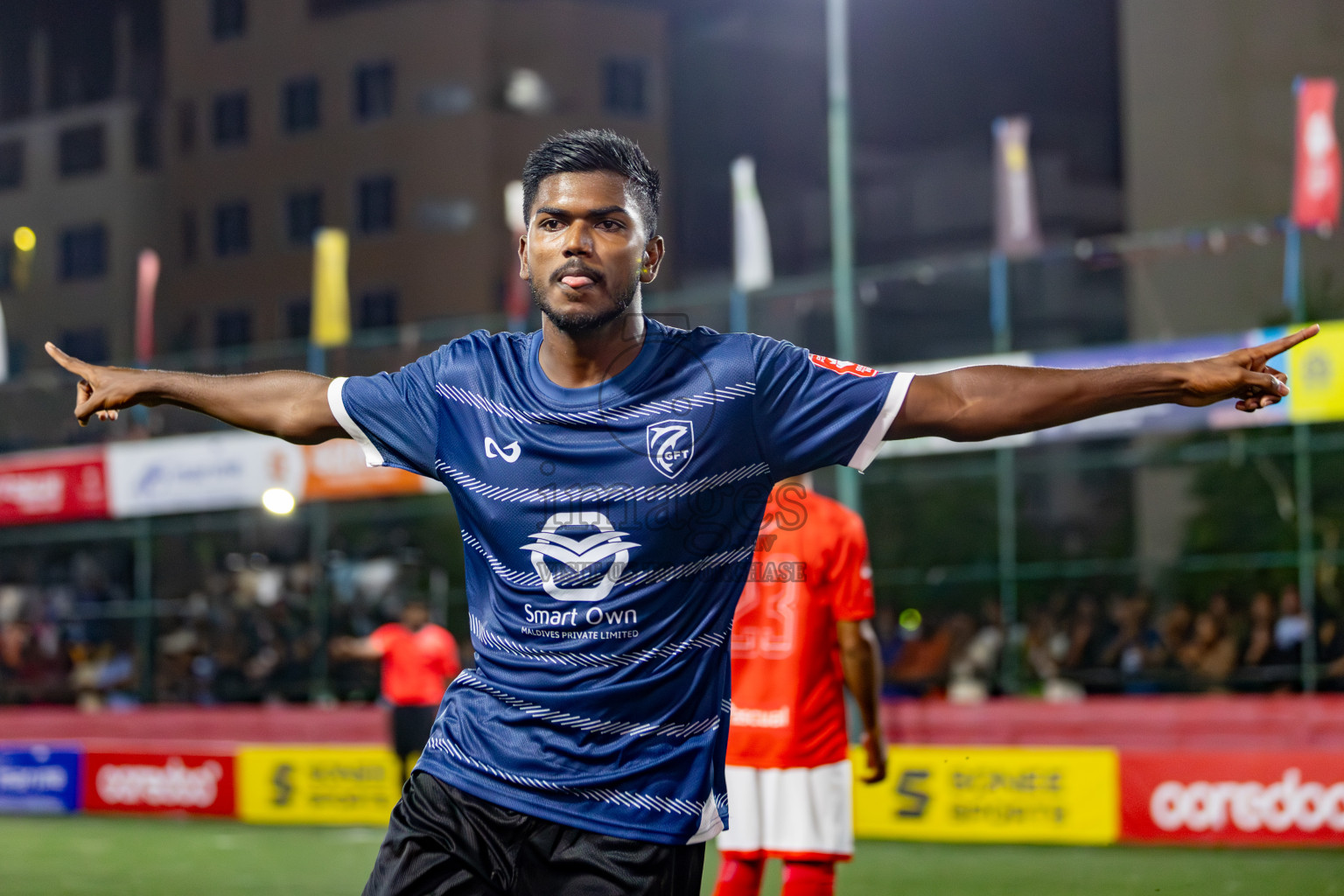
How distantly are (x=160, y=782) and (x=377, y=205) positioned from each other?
33.7 meters

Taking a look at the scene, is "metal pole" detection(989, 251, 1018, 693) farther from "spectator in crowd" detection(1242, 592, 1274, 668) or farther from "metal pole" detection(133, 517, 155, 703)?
"metal pole" detection(133, 517, 155, 703)

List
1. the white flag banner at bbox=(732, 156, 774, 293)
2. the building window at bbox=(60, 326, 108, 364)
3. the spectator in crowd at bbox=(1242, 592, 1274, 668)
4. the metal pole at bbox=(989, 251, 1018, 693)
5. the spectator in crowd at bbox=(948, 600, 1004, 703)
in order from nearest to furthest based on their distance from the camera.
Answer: the spectator in crowd at bbox=(1242, 592, 1274, 668) → the metal pole at bbox=(989, 251, 1018, 693) → the spectator in crowd at bbox=(948, 600, 1004, 703) → the white flag banner at bbox=(732, 156, 774, 293) → the building window at bbox=(60, 326, 108, 364)

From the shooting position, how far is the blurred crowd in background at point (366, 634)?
631 inches

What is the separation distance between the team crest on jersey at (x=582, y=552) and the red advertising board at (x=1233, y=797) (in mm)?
9812

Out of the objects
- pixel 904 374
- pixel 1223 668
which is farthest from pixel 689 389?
pixel 1223 668

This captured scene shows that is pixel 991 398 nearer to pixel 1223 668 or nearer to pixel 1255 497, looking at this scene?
pixel 1223 668

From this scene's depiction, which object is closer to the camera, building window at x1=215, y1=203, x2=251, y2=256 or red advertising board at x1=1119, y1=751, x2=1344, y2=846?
red advertising board at x1=1119, y1=751, x2=1344, y2=846

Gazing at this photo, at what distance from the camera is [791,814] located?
252 inches

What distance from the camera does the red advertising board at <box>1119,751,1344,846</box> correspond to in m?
11.7

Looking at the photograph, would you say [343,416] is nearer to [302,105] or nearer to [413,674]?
[413,674]

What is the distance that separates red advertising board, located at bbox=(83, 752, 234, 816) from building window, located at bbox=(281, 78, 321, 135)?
34.9 m

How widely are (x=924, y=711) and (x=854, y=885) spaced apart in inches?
171

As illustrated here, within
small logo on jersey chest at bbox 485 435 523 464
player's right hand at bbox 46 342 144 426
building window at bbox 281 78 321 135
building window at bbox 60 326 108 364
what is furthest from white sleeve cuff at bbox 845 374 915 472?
building window at bbox 60 326 108 364

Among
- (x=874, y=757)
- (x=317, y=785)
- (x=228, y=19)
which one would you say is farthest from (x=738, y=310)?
(x=228, y=19)
